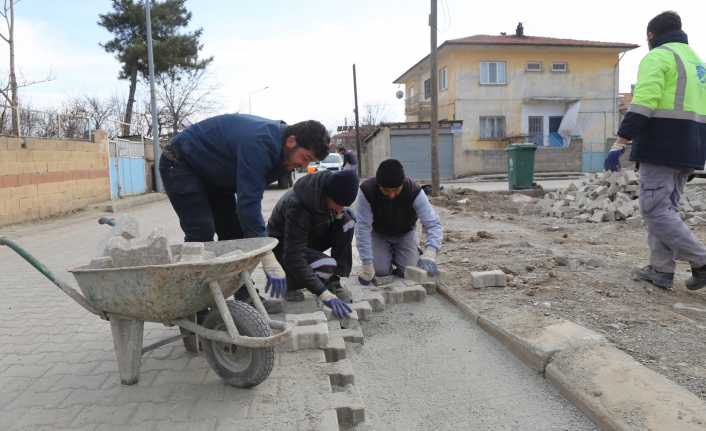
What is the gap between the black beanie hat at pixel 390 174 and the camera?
13.9ft

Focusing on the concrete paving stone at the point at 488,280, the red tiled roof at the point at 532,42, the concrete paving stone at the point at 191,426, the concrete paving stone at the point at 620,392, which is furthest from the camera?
the red tiled roof at the point at 532,42

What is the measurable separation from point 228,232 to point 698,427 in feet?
9.78

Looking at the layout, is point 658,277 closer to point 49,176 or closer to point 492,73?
point 49,176

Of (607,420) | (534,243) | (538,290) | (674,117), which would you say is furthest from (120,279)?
(534,243)

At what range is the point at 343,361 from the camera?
301 centimetres

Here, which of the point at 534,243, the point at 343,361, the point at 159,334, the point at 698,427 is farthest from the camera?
the point at 534,243

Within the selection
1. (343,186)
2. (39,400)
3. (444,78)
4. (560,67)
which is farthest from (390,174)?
(560,67)

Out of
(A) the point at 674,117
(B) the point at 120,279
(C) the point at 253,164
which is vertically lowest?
(B) the point at 120,279

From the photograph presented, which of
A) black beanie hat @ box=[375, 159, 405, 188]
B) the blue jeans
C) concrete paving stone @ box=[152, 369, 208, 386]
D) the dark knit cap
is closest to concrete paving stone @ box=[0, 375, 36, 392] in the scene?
concrete paving stone @ box=[152, 369, 208, 386]

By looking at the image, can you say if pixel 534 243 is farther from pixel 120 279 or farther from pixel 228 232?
pixel 120 279

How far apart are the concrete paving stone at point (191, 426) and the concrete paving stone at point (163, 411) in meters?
0.05

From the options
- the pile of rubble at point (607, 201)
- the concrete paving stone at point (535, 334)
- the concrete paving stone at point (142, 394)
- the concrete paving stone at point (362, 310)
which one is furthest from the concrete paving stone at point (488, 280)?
the pile of rubble at point (607, 201)

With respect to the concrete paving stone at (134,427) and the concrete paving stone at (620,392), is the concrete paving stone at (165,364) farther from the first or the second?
the concrete paving stone at (620,392)

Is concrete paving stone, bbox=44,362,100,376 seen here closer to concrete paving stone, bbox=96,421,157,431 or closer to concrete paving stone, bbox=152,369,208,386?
concrete paving stone, bbox=152,369,208,386
